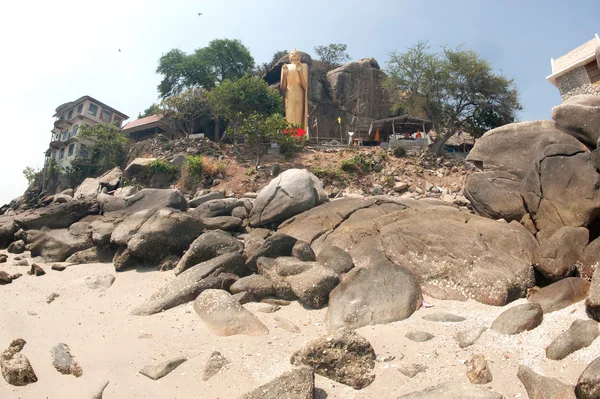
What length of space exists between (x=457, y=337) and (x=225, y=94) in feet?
76.9

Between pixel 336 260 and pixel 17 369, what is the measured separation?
5404 millimetres

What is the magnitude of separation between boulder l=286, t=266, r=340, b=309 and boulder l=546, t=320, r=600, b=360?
3459 millimetres

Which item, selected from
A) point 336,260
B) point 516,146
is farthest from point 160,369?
point 516,146

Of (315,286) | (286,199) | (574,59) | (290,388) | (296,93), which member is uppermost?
(296,93)

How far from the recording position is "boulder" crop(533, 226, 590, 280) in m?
7.06

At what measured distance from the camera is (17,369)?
18.4ft

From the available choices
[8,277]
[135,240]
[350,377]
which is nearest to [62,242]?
[8,277]

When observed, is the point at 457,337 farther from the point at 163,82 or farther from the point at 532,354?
the point at 163,82

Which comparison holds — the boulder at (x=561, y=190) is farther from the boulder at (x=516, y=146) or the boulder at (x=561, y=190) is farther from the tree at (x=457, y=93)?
the tree at (x=457, y=93)

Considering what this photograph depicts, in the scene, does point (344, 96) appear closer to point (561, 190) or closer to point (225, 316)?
point (561, 190)

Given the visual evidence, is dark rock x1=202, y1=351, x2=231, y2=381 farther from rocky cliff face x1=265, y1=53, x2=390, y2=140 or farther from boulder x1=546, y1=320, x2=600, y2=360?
rocky cliff face x1=265, y1=53, x2=390, y2=140

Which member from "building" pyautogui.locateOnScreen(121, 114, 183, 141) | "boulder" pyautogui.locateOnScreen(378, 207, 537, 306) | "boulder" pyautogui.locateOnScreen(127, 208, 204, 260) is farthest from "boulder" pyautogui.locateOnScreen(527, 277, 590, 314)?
"building" pyautogui.locateOnScreen(121, 114, 183, 141)

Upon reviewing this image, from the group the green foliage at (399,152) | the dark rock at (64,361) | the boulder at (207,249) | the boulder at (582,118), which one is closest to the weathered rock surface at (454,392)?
the dark rock at (64,361)

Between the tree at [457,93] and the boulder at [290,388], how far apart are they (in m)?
22.9
